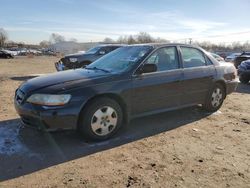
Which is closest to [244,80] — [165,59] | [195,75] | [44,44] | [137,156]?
[195,75]

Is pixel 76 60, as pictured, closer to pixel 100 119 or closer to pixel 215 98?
pixel 215 98

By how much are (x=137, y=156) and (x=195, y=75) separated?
8.69ft

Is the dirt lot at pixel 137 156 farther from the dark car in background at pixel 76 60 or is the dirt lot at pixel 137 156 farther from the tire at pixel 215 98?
the dark car in background at pixel 76 60

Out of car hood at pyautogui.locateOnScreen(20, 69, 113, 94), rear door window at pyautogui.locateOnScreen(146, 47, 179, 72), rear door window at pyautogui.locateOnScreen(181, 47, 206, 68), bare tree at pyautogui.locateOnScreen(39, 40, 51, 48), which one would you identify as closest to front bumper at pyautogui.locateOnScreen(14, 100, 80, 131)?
car hood at pyautogui.locateOnScreen(20, 69, 113, 94)

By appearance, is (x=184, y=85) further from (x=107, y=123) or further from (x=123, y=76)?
(x=107, y=123)

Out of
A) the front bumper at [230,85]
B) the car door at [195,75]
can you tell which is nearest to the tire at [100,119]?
the car door at [195,75]

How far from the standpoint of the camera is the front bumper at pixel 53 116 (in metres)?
4.55

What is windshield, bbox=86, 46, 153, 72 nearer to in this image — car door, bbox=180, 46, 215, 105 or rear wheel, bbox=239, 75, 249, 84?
car door, bbox=180, 46, 215, 105

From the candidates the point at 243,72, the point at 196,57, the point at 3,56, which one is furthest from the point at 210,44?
the point at 196,57

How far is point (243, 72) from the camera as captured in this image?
41.9 feet

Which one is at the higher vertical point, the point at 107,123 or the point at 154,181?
the point at 107,123

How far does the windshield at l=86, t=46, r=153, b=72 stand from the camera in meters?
5.55

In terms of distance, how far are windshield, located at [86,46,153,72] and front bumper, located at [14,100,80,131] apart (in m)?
1.27

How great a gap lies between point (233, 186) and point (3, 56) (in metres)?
46.0
